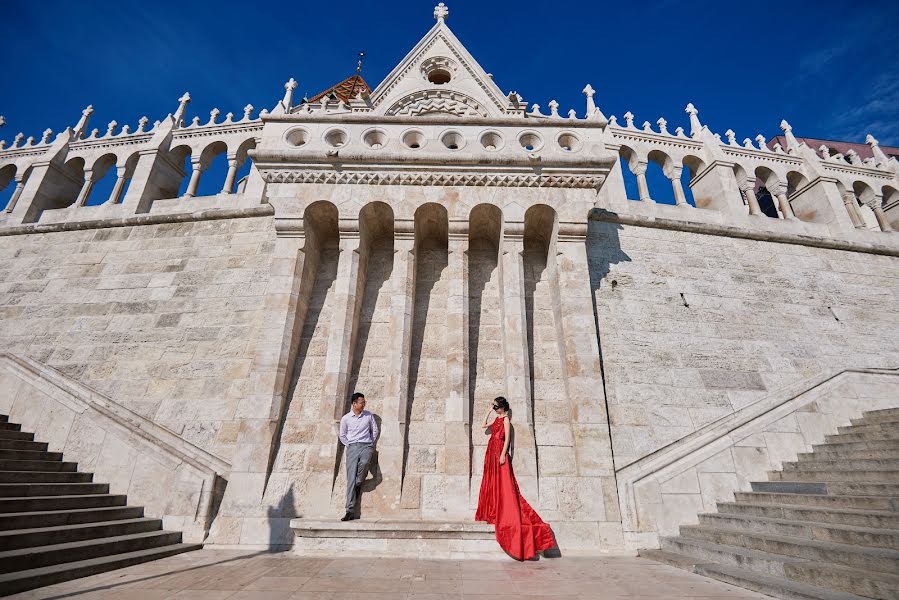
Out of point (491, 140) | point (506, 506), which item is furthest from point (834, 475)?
point (491, 140)

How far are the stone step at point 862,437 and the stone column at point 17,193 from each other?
23.7m

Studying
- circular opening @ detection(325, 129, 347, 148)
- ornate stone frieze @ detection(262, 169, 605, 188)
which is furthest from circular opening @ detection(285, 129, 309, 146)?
ornate stone frieze @ detection(262, 169, 605, 188)

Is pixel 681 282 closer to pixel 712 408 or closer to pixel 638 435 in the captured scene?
pixel 712 408

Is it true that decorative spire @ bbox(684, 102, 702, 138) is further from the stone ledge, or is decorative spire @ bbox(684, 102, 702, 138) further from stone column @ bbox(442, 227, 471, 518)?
the stone ledge

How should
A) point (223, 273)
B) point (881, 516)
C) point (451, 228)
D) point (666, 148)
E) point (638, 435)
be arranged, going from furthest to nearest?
Answer: 1. point (666, 148)
2. point (223, 273)
3. point (451, 228)
4. point (638, 435)
5. point (881, 516)

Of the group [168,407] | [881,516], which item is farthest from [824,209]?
[168,407]

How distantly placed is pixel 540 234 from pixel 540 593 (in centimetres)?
689

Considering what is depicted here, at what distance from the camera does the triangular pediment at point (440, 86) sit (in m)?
14.4

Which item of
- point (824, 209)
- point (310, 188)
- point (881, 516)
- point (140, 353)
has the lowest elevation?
point (881, 516)

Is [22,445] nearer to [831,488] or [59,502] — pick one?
[59,502]

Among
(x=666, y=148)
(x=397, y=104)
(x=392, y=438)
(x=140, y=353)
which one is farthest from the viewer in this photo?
(x=666, y=148)

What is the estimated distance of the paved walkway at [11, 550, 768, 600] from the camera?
3.89m

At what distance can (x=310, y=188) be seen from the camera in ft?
27.8

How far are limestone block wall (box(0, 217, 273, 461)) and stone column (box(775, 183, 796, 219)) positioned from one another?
1740 centimetres
